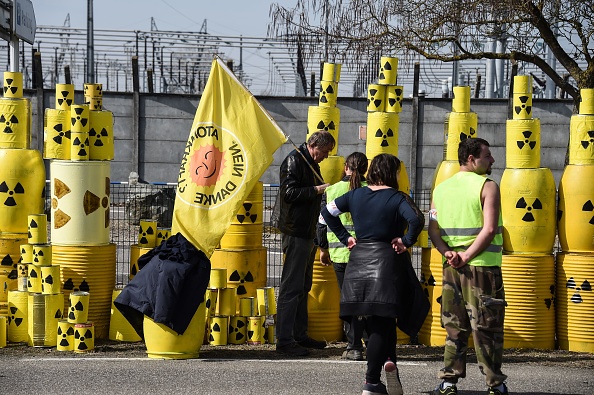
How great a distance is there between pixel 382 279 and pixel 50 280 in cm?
366

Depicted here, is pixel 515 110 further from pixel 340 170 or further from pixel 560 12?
pixel 560 12

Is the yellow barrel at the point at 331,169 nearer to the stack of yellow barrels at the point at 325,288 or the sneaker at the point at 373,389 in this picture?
the stack of yellow barrels at the point at 325,288

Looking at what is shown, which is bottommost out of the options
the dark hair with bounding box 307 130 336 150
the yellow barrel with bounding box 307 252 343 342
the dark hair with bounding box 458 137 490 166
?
the yellow barrel with bounding box 307 252 343 342

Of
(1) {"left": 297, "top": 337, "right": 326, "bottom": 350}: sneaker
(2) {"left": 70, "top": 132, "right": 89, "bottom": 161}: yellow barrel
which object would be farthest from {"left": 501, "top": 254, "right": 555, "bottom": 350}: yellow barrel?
(2) {"left": 70, "top": 132, "right": 89, "bottom": 161}: yellow barrel

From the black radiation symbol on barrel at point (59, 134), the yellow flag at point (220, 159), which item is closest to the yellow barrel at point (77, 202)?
the black radiation symbol on barrel at point (59, 134)

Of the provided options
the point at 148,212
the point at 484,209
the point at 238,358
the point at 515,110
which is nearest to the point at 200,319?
the point at 238,358

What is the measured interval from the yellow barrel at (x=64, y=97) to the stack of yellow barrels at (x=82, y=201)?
0.06m

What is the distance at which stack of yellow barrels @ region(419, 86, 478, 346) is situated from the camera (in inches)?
388

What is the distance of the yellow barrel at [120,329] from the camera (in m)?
9.94

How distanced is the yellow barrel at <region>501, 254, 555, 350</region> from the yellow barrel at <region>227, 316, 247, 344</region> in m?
2.49

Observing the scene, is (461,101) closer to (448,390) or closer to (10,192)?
(448,390)

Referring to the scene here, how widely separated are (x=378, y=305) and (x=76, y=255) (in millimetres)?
3817

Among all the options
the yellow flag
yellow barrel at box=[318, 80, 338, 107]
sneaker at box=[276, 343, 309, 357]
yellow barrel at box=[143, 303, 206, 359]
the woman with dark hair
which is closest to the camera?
the woman with dark hair

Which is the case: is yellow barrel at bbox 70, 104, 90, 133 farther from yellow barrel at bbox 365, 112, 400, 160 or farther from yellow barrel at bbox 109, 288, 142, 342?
yellow barrel at bbox 365, 112, 400, 160
